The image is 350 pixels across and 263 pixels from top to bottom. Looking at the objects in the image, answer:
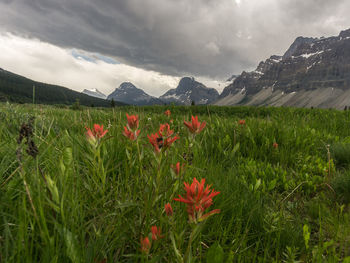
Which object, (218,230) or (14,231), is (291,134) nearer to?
(218,230)

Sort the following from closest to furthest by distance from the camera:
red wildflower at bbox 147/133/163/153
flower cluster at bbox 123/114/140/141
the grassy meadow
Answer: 1. the grassy meadow
2. red wildflower at bbox 147/133/163/153
3. flower cluster at bbox 123/114/140/141

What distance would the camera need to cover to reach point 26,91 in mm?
177875

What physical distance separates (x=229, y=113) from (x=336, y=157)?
23.7 ft

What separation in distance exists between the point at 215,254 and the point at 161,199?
1.87 feet

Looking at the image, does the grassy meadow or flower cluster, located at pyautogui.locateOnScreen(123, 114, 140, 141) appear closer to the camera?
the grassy meadow

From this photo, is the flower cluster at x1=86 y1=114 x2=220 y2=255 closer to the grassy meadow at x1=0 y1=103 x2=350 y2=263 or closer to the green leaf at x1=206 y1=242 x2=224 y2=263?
the grassy meadow at x1=0 y1=103 x2=350 y2=263

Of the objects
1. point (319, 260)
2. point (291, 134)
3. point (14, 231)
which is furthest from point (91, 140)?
point (291, 134)

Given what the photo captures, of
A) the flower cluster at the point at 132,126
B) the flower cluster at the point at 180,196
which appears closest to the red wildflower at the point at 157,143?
the flower cluster at the point at 180,196

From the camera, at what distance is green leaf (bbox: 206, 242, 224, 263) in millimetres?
1141

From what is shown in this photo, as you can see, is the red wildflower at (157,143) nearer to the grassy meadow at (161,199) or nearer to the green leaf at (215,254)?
the grassy meadow at (161,199)

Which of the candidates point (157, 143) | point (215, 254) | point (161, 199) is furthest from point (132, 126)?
point (215, 254)

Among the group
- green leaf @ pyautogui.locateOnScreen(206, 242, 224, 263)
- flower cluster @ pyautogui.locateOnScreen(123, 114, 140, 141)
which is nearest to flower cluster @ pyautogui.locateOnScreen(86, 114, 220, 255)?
flower cluster @ pyautogui.locateOnScreen(123, 114, 140, 141)

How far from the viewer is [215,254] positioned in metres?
1.16

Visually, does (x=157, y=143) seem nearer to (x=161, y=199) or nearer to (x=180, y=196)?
(x=180, y=196)
